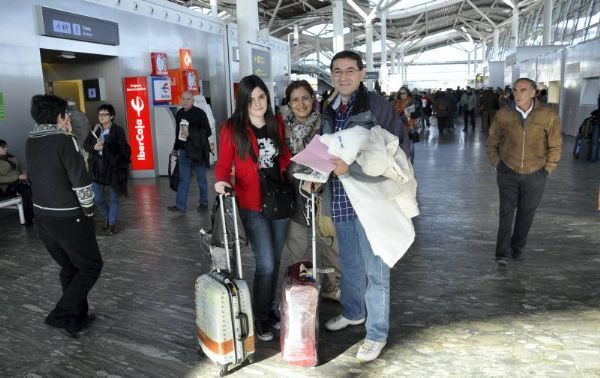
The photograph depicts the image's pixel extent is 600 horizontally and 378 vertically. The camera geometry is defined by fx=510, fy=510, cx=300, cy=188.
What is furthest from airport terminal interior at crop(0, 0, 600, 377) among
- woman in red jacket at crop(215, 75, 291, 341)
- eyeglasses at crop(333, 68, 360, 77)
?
eyeglasses at crop(333, 68, 360, 77)

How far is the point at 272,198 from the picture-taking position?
3115 mm

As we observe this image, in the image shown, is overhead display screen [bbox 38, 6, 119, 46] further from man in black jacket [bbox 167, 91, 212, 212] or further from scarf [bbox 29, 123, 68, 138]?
scarf [bbox 29, 123, 68, 138]

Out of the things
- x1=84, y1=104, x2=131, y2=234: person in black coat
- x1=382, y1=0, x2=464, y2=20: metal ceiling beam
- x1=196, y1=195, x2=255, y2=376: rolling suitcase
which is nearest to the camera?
x1=196, y1=195, x2=255, y2=376: rolling suitcase

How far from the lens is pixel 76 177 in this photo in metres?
3.35

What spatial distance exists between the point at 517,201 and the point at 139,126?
8.30 m

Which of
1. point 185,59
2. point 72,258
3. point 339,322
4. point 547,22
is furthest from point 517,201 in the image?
point 547,22

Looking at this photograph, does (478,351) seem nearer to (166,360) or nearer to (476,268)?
(476,268)

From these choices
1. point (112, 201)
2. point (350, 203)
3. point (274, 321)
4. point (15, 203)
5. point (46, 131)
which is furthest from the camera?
point (15, 203)

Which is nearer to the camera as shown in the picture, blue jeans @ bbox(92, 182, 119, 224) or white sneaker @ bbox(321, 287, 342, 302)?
white sneaker @ bbox(321, 287, 342, 302)

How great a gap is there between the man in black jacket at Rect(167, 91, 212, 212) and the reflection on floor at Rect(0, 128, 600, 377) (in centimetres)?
77

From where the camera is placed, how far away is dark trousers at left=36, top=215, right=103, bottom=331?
3.41 metres

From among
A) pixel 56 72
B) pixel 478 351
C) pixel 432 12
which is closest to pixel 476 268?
pixel 478 351

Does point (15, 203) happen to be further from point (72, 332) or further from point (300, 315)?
point (300, 315)

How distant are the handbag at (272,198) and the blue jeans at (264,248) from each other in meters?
A: 0.07
